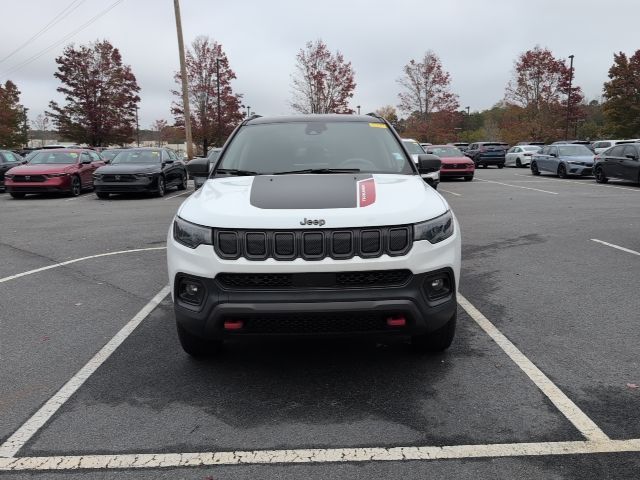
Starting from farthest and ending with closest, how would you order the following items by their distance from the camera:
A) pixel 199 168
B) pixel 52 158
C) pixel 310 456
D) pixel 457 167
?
pixel 457 167, pixel 52 158, pixel 199 168, pixel 310 456

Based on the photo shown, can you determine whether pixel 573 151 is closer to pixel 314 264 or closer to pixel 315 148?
pixel 315 148

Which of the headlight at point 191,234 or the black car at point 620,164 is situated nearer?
the headlight at point 191,234

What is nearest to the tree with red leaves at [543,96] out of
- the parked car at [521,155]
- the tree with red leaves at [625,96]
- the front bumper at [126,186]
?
the tree with red leaves at [625,96]

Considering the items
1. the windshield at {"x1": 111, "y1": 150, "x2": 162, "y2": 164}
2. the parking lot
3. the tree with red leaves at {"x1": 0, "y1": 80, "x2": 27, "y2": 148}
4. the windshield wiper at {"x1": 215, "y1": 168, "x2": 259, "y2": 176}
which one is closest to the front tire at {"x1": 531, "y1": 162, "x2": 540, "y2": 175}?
the windshield at {"x1": 111, "y1": 150, "x2": 162, "y2": 164}

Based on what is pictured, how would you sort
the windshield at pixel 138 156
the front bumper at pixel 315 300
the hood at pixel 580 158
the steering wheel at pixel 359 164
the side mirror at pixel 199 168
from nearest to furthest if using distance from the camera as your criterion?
the front bumper at pixel 315 300
the steering wheel at pixel 359 164
the side mirror at pixel 199 168
the windshield at pixel 138 156
the hood at pixel 580 158

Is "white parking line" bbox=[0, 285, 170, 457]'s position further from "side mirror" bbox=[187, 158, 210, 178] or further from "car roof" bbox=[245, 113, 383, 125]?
"car roof" bbox=[245, 113, 383, 125]

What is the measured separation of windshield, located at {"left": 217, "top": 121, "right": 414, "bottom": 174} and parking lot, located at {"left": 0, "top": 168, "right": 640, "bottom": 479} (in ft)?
4.70

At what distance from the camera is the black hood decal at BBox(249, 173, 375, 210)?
3.58 meters

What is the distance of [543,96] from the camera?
2035 inches

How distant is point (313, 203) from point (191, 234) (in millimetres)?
790

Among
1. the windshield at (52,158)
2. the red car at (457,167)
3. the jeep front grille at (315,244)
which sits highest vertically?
the jeep front grille at (315,244)

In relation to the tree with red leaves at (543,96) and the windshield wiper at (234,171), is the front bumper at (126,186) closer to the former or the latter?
the windshield wiper at (234,171)

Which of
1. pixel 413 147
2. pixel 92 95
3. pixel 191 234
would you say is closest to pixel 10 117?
pixel 92 95

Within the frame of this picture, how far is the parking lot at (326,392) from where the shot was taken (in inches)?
111
